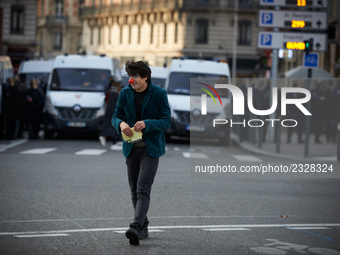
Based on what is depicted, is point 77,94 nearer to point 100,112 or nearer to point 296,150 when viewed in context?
point 100,112

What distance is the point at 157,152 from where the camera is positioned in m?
8.72

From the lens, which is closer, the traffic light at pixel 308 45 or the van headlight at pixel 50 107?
the traffic light at pixel 308 45

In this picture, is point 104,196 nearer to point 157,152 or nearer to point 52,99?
point 157,152

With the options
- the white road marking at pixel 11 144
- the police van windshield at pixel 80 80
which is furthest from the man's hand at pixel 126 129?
the police van windshield at pixel 80 80

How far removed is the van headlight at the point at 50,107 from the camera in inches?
1038

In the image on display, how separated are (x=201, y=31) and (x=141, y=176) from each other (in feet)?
229

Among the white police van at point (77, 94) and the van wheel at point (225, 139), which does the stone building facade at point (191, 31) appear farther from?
the van wheel at point (225, 139)

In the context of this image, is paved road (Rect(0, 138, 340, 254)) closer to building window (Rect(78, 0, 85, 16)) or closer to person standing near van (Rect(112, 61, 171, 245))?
person standing near van (Rect(112, 61, 171, 245))

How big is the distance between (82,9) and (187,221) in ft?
305

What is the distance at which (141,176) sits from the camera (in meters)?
8.69

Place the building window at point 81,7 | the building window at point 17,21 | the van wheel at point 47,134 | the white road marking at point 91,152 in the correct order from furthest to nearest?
the building window at point 81,7
the building window at point 17,21
the van wheel at point 47,134
the white road marking at point 91,152

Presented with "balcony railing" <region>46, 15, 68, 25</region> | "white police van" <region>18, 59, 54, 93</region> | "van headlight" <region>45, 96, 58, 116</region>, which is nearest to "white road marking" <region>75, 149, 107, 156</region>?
"van headlight" <region>45, 96, 58, 116</region>

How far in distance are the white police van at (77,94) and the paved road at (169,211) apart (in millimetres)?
8186

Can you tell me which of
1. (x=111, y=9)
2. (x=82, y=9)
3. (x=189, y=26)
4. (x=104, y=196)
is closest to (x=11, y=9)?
(x=189, y=26)
